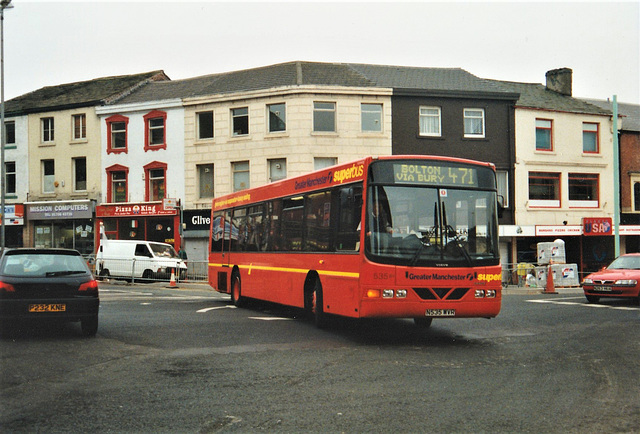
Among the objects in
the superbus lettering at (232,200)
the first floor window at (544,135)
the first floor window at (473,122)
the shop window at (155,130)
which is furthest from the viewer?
the shop window at (155,130)

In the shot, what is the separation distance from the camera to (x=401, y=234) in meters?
10.5

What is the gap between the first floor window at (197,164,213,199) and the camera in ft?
118

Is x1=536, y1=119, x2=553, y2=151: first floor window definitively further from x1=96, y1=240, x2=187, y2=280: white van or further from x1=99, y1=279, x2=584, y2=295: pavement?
x1=96, y1=240, x2=187, y2=280: white van

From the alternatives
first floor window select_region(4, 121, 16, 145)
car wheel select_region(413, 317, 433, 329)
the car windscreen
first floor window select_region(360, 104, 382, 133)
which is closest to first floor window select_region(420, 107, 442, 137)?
first floor window select_region(360, 104, 382, 133)

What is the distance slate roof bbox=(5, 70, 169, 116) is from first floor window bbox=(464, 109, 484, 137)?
1963 cm

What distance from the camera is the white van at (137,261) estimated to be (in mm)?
28922

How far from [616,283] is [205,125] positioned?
23741 mm

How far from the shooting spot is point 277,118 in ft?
113

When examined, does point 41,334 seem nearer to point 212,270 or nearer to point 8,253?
point 8,253

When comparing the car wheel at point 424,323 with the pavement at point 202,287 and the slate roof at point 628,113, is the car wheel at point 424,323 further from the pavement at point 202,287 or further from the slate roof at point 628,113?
the slate roof at point 628,113

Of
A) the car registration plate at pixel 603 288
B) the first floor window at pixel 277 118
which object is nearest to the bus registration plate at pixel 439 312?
the car registration plate at pixel 603 288

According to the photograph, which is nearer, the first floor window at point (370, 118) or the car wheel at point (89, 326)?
the car wheel at point (89, 326)

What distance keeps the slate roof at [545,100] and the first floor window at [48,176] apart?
26.3 m

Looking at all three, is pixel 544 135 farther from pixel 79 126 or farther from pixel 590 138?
pixel 79 126
